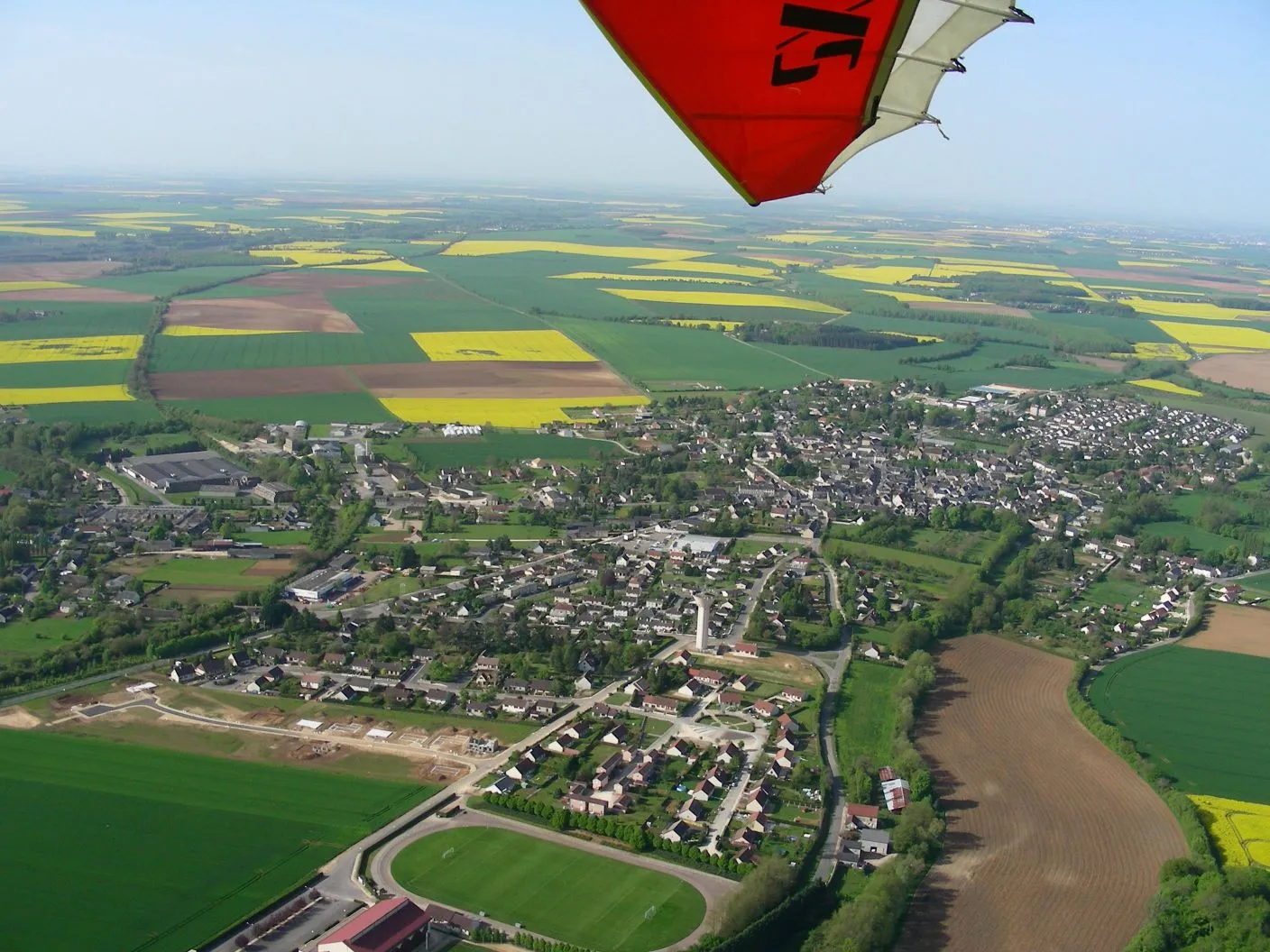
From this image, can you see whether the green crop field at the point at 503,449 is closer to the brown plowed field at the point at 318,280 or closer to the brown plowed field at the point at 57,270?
the brown plowed field at the point at 318,280

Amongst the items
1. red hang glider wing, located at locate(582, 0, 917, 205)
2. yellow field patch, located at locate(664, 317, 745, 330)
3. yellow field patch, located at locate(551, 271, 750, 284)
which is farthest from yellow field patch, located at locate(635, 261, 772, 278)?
red hang glider wing, located at locate(582, 0, 917, 205)

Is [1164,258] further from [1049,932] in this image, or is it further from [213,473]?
[1049,932]

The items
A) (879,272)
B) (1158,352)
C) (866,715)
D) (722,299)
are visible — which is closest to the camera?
(866,715)

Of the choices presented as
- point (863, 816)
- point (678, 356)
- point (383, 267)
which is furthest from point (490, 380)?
point (383, 267)

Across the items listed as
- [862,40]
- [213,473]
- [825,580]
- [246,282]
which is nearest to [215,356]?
[213,473]

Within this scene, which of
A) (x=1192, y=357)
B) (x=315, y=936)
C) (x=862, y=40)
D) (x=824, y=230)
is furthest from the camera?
(x=824, y=230)

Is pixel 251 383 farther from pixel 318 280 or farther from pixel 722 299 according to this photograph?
pixel 722 299
